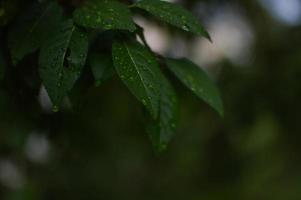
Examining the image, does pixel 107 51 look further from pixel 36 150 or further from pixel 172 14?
pixel 36 150

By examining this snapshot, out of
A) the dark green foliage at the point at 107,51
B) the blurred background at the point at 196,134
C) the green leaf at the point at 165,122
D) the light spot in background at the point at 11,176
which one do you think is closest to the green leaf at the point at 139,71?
the dark green foliage at the point at 107,51

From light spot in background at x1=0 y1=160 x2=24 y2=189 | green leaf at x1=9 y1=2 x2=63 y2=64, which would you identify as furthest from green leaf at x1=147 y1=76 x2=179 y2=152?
light spot in background at x1=0 y1=160 x2=24 y2=189

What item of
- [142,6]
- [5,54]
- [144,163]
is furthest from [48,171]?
[142,6]

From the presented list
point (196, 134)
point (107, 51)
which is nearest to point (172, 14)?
point (107, 51)

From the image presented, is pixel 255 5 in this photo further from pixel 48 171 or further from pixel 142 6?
pixel 142 6

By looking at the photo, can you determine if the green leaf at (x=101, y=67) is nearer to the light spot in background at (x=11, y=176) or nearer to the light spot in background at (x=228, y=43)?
the light spot in background at (x=11, y=176)
